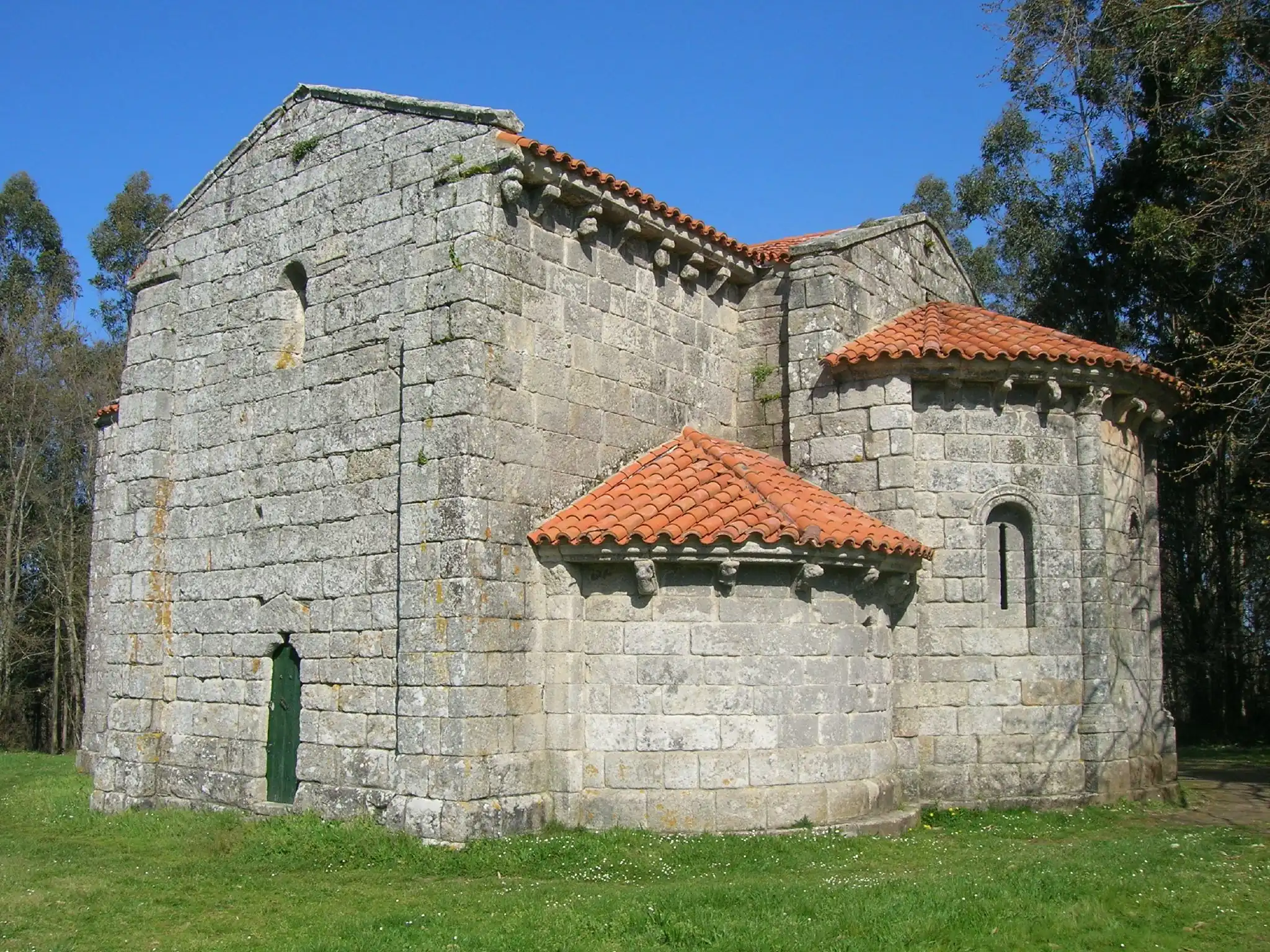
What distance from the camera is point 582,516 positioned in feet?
32.0

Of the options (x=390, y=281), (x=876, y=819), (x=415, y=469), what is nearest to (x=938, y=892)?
(x=876, y=819)

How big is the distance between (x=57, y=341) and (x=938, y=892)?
2626cm

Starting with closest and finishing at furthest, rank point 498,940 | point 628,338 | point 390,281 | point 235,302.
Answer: point 498,940, point 390,281, point 628,338, point 235,302

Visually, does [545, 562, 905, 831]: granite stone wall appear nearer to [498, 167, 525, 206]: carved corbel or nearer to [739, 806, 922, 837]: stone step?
[739, 806, 922, 837]: stone step

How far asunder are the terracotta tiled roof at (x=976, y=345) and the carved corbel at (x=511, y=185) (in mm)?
3675

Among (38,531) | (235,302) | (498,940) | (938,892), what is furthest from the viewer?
(38,531)

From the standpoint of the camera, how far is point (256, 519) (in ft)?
36.7

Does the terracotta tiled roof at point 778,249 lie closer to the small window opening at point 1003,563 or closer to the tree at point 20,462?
the small window opening at point 1003,563

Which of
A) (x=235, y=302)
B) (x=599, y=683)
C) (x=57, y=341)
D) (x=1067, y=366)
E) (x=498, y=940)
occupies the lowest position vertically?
(x=498, y=940)

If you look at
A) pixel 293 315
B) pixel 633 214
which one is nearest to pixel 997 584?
pixel 633 214

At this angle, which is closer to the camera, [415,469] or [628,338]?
[415,469]

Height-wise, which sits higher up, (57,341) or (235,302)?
(57,341)

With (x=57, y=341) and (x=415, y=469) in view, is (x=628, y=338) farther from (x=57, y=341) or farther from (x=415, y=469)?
Result: (x=57, y=341)

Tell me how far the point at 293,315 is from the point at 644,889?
22.2ft
